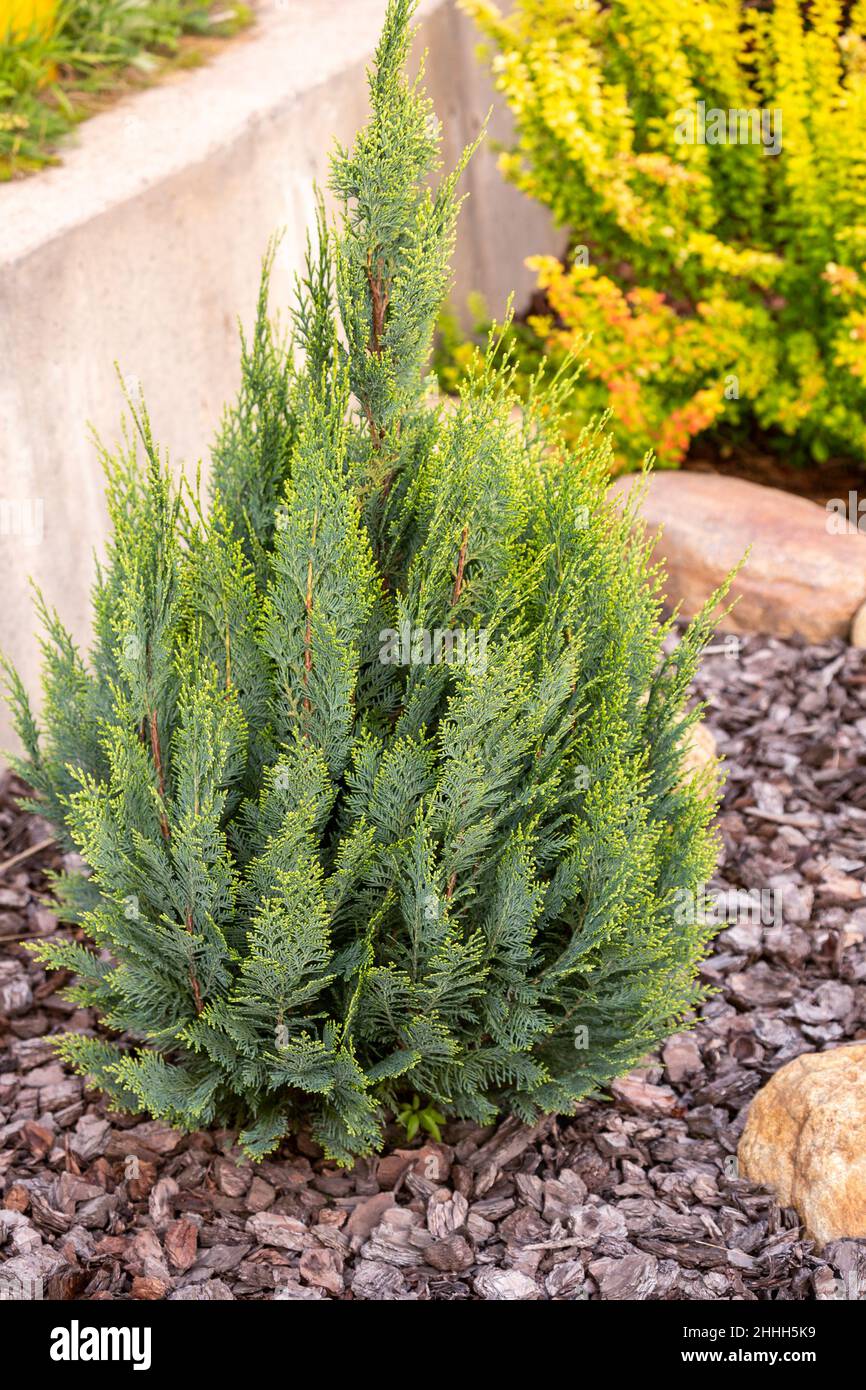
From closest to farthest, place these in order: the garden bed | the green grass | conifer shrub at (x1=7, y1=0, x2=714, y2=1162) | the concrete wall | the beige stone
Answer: conifer shrub at (x1=7, y1=0, x2=714, y2=1162), the garden bed, the concrete wall, the green grass, the beige stone

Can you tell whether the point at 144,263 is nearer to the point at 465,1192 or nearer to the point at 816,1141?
the point at 465,1192

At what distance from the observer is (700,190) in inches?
239

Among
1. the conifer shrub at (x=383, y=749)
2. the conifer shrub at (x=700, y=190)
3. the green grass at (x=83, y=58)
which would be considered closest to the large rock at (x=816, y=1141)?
the conifer shrub at (x=383, y=749)

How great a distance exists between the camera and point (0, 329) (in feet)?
13.5

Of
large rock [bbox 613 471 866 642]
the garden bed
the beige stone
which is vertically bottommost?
the garden bed

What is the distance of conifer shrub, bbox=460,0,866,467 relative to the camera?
577 cm

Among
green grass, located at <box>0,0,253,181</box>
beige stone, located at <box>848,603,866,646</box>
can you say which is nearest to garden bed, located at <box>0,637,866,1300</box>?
beige stone, located at <box>848,603,866,646</box>

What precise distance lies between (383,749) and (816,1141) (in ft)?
4.02

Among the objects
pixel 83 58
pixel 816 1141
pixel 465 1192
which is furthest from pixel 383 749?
pixel 83 58

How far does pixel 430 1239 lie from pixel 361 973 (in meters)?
0.63

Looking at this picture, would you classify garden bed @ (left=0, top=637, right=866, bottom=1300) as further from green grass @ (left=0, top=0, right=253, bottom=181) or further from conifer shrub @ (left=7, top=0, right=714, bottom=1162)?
green grass @ (left=0, top=0, right=253, bottom=181)

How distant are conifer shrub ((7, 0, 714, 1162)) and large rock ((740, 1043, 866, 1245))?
1.07 feet

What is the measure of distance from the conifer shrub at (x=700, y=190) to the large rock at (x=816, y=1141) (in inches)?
129
